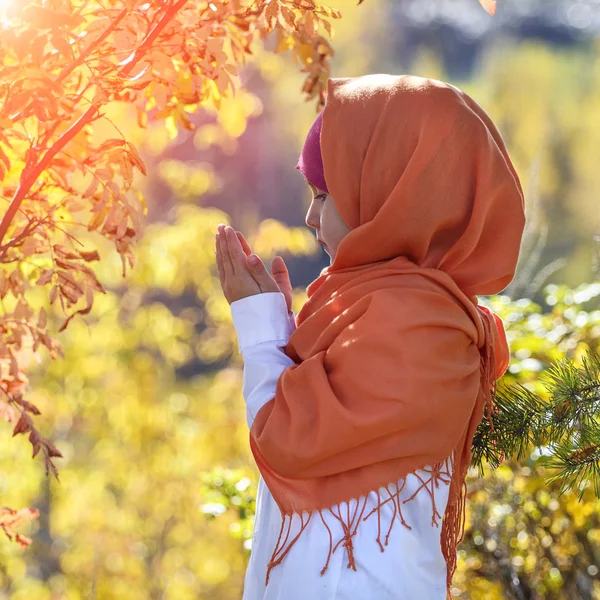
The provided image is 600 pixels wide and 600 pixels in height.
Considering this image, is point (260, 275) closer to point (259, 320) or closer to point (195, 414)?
point (259, 320)

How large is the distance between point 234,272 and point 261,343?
166 millimetres

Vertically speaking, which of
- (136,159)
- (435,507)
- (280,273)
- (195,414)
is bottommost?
(195,414)

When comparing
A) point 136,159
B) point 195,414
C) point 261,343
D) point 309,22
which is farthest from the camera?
point 195,414

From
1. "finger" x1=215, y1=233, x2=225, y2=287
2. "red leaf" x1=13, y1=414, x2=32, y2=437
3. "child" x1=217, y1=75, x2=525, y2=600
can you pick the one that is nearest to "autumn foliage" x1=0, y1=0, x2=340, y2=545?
"red leaf" x1=13, y1=414, x2=32, y2=437

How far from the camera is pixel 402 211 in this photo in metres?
1.38

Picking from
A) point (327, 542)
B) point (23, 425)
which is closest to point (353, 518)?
point (327, 542)

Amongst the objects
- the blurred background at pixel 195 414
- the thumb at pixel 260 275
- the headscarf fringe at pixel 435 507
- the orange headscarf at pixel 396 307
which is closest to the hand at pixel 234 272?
the thumb at pixel 260 275

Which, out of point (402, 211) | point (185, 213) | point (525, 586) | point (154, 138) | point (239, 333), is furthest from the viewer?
point (185, 213)

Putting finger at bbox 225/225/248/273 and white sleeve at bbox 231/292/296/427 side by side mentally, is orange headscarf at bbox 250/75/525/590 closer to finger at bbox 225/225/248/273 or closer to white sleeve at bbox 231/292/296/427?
white sleeve at bbox 231/292/296/427

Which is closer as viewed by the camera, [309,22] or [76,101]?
[76,101]

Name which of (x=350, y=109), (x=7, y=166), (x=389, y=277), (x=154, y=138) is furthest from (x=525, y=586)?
(x=154, y=138)

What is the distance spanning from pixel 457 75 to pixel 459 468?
21406 millimetres

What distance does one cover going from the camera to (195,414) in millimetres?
6426

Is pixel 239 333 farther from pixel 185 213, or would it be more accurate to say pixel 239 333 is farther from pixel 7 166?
pixel 185 213
